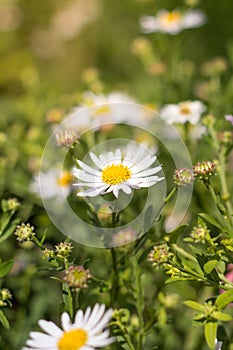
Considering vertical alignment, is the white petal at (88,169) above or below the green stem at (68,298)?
above

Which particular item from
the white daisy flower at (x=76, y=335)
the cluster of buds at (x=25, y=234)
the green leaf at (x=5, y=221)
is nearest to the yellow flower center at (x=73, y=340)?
the white daisy flower at (x=76, y=335)

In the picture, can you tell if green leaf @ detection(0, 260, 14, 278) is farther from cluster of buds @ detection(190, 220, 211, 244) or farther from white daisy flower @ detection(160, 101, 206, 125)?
white daisy flower @ detection(160, 101, 206, 125)

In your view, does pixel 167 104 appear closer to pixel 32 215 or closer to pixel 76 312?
pixel 32 215

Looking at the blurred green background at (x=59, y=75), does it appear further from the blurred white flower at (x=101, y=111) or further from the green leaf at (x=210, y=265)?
the green leaf at (x=210, y=265)

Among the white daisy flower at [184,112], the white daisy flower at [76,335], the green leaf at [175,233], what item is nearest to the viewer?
the white daisy flower at [76,335]

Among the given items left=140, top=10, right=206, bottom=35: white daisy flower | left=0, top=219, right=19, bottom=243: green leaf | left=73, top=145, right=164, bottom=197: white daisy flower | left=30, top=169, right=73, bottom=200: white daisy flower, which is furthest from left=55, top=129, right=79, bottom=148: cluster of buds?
left=140, top=10, right=206, bottom=35: white daisy flower

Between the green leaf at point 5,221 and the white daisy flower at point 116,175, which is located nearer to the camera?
the white daisy flower at point 116,175

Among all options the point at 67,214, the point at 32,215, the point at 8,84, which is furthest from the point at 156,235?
the point at 8,84
